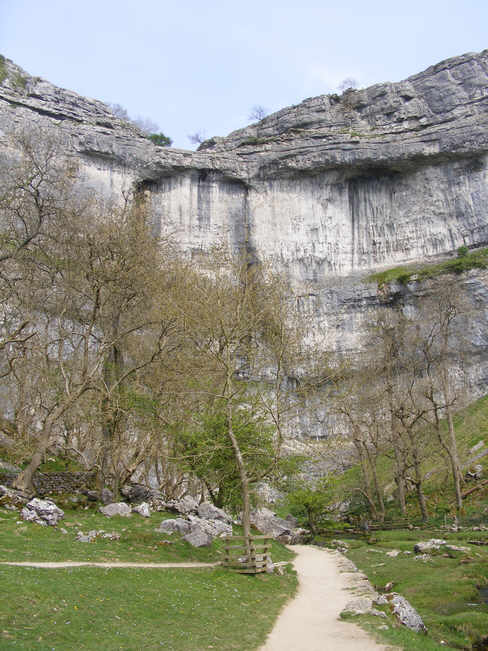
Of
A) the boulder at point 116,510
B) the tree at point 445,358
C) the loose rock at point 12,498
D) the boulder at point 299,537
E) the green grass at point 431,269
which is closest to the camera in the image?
the loose rock at point 12,498

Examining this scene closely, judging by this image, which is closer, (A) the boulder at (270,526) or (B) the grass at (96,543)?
(B) the grass at (96,543)

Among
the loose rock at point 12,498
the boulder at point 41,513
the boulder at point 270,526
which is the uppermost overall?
the loose rock at point 12,498

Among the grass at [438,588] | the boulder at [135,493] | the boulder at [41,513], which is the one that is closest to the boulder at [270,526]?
the boulder at [135,493]

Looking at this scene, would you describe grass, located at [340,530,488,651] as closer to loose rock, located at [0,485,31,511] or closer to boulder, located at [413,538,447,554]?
boulder, located at [413,538,447,554]

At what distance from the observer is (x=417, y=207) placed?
65750 mm

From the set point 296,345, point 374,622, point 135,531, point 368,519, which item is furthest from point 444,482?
point 374,622

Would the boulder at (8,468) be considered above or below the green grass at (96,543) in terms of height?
above

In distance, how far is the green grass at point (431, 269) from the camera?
56.1 m

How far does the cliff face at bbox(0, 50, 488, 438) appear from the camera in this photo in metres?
61.7

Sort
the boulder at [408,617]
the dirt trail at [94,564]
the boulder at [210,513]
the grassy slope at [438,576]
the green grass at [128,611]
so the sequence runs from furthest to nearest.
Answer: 1. the boulder at [210,513]
2. the dirt trail at [94,564]
3. the boulder at [408,617]
4. the grassy slope at [438,576]
5. the green grass at [128,611]

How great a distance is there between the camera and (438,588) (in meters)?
16.1

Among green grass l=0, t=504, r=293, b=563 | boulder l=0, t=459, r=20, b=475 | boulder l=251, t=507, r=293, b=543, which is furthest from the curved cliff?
green grass l=0, t=504, r=293, b=563

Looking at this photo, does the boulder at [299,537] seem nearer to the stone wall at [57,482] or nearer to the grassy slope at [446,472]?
the grassy slope at [446,472]

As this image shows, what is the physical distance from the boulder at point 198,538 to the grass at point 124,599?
0.67 metres
